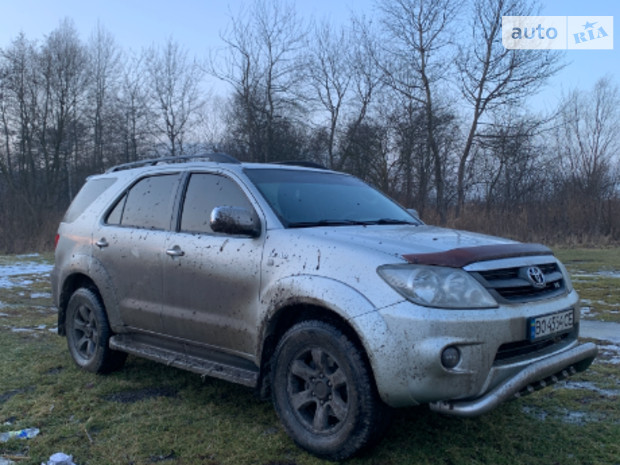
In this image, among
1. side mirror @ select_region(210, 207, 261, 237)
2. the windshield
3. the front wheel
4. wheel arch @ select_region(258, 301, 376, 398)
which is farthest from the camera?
the windshield

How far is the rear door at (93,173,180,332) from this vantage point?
430 centimetres

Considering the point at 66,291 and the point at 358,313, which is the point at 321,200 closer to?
the point at 358,313

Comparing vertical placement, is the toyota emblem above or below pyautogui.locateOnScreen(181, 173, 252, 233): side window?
below

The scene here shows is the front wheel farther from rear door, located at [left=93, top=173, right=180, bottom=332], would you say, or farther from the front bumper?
rear door, located at [left=93, top=173, right=180, bottom=332]

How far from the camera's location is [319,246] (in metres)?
3.29

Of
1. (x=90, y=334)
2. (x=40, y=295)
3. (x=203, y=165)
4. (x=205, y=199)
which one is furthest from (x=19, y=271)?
(x=205, y=199)

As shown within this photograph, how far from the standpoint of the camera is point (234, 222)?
11.7 feet

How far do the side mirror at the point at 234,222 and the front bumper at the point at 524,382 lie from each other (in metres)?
1.55

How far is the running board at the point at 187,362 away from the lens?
3590mm

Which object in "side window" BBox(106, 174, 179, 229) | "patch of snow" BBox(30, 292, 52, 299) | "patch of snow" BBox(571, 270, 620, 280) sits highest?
"side window" BBox(106, 174, 179, 229)

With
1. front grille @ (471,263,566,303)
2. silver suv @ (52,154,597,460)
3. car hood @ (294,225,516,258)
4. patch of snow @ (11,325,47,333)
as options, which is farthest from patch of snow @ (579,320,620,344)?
patch of snow @ (11,325,47,333)

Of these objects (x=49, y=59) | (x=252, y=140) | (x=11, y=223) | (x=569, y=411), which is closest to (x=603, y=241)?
(x=252, y=140)

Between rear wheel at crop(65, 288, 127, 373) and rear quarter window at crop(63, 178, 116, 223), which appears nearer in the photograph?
rear wheel at crop(65, 288, 127, 373)

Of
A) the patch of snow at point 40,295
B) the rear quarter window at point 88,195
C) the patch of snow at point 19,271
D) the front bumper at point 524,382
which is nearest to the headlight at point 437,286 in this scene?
the front bumper at point 524,382
